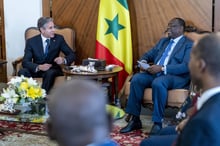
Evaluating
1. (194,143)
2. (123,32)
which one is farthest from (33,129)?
(194,143)

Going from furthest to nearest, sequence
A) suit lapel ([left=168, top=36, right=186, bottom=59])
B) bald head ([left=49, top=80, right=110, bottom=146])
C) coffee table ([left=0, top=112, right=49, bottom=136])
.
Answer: suit lapel ([left=168, top=36, right=186, bottom=59]) → coffee table ([left=0, top=112, right=49, bottom=136]) → bald head ([left=49, top=80, right=110, bottom=146])

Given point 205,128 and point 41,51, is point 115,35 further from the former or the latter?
point 205,128

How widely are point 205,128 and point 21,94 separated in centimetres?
236

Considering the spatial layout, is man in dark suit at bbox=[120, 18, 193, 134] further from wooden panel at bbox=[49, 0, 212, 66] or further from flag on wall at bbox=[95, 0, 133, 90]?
flag on wall at bbox=[95, 0, 133, 90]

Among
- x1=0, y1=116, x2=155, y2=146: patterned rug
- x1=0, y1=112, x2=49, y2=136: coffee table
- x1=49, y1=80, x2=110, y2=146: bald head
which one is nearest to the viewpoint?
x1=49, y1=80, x2=110, y2=146: bald head

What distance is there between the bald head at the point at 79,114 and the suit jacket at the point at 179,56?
10.4 ft

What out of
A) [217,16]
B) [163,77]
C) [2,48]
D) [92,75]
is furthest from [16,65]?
[217,16]

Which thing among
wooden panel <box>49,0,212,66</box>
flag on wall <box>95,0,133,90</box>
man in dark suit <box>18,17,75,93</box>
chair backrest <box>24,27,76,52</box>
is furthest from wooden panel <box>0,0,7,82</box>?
flag on wall <box>95,0,133,90</box>

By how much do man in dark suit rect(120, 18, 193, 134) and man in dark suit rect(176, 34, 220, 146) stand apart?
2.34 meters

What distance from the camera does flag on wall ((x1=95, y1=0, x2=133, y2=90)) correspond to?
202 inches

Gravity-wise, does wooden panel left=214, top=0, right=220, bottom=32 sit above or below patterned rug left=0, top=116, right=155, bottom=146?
above

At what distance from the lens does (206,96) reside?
5.38ft

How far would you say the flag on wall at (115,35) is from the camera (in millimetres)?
5129

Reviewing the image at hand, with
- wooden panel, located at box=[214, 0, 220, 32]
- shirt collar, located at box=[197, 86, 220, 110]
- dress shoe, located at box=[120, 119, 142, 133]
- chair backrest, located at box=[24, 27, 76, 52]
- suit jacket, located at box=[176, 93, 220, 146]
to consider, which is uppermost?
wooden panel, located at box=[214, 0, 220, 32]
